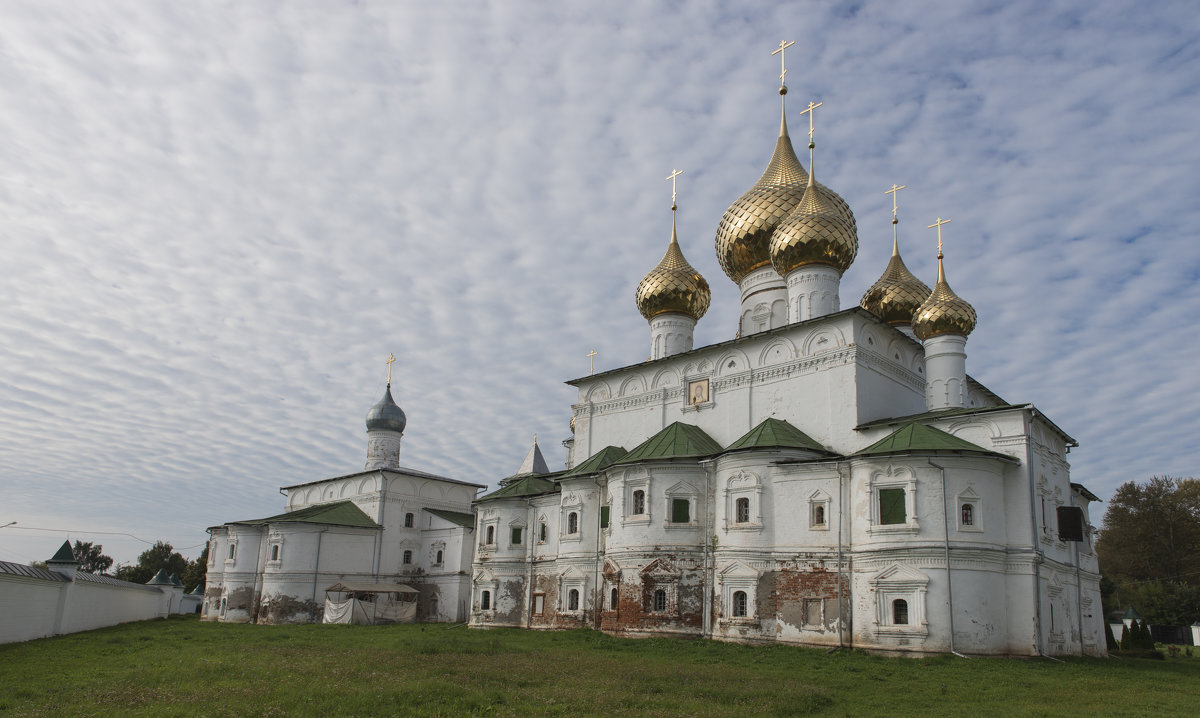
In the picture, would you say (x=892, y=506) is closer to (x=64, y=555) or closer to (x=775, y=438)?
(x=775, y=438)

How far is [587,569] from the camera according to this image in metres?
25.1

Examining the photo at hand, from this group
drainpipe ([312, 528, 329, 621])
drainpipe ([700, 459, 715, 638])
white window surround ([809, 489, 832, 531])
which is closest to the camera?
white window surround ([809, 489, 832, 531])

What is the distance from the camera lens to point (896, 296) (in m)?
27.4

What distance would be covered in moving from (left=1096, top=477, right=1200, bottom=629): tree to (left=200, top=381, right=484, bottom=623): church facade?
3540 centimetres

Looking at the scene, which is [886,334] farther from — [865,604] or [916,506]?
[865,604]

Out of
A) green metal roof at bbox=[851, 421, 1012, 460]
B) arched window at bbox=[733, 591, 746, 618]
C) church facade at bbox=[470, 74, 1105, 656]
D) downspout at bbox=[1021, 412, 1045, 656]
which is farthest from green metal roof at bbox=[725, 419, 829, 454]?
downspout at bbox=[1021, 412, 1045, 656]

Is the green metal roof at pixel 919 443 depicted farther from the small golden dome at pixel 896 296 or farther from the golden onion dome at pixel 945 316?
the small golden dome at pixel 896 296

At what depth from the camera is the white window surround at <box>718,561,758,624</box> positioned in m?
20.7

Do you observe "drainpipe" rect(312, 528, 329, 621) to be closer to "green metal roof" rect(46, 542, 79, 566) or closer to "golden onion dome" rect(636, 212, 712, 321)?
"green metal roof" rect(46, 542, 79, 566)

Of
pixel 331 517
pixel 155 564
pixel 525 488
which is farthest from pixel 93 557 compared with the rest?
pixel 525 488

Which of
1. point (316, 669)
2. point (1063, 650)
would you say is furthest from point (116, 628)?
point (1063, 650)

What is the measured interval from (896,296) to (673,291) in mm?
7542

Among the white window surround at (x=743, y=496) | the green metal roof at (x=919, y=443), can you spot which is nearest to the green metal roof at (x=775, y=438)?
the white window surround at (x=743, y=496)

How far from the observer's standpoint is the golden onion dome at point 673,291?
2944cm
